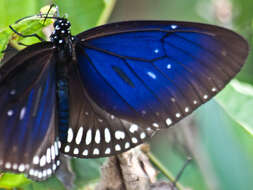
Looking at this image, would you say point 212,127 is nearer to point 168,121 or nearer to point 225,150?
point 225,150

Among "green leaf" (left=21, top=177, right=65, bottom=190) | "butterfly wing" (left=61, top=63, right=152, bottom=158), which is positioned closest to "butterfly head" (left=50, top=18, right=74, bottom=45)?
"butterfly wing" (left=61, top=63, right=152, bottom=158)

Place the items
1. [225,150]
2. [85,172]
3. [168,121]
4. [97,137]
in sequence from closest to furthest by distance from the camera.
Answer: [168,121] → [97,137] → [85,172] → [225,150]

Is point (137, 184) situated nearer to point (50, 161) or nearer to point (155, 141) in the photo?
point (50, 161)

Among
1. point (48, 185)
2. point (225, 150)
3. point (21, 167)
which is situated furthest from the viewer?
point (225, 150)

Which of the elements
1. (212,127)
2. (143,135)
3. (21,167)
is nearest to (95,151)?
(143,135)

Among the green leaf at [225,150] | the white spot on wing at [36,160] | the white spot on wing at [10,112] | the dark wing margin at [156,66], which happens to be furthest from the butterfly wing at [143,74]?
the green leaf at [225,150]

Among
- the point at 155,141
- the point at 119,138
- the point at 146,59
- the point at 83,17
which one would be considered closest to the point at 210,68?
the point at 146,59
